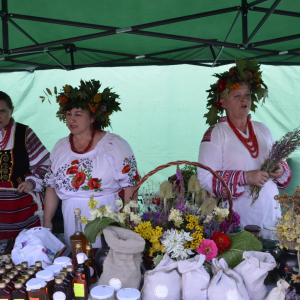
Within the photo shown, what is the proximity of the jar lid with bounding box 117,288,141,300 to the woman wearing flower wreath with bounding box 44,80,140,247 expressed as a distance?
4.13 feet

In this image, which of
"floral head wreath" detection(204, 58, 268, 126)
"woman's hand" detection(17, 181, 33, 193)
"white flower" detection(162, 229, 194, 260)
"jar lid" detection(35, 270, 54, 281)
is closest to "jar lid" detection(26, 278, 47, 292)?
"jar lid" detection(35, 270, 54, 281)

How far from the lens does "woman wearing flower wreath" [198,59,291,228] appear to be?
2.51 meters

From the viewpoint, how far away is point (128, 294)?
47.5 inches

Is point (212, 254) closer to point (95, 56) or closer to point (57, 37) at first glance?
point (57, 37)

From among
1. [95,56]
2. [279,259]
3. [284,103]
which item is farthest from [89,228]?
[284,103]

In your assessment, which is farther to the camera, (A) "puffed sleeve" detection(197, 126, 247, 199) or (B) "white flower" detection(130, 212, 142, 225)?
(A) "puffed sleeve" detection(197, 126, 247, 199)

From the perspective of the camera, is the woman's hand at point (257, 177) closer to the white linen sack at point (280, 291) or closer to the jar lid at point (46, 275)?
the white linen sack at point (280, 291)

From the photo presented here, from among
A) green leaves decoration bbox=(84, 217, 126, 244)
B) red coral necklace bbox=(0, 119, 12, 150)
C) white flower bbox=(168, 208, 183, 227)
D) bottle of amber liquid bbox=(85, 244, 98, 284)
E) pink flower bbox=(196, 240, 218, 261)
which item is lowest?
bottle of amber liquid bbox=(85, 244, 98, 284)

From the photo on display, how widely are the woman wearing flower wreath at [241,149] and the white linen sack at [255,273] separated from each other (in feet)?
3.63

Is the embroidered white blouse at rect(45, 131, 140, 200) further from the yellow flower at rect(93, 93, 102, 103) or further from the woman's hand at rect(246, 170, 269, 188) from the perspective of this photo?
the woman's hand at rect(246, 170, 269, 188)

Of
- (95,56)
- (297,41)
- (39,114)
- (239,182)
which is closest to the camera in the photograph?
(239,182)

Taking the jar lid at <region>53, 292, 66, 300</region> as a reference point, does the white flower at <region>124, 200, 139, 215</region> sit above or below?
above

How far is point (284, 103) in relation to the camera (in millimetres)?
5305

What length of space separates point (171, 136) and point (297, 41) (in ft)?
7.49
